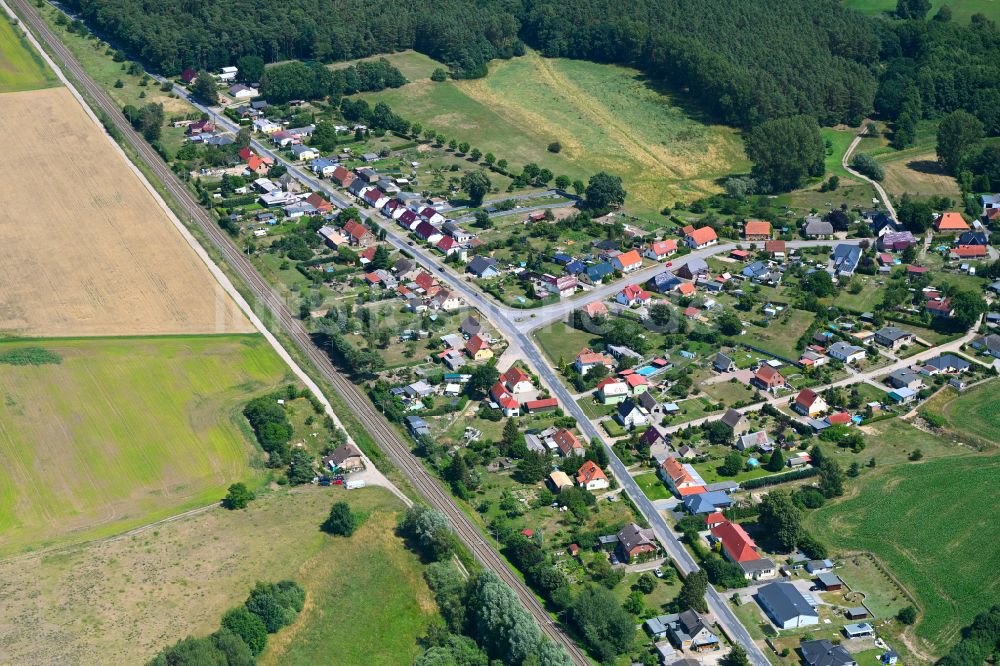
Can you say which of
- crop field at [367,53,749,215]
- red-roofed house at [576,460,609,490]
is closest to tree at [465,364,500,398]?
red-roofed house at [576,460,609,490]

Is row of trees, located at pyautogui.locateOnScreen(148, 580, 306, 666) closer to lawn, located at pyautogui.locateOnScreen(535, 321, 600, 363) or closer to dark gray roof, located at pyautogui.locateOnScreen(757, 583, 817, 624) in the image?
dark gray roof, located at pyautogui.locateOnScreen(757, 583, 817, 624)

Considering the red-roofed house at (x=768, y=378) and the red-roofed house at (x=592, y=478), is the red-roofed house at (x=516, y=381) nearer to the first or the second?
the red-roofed house at (x=592, y=478)

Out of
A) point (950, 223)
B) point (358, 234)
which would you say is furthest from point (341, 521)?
point (950, 223)

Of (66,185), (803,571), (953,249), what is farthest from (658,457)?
(66,185)

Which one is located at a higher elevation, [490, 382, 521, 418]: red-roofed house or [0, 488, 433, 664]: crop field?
[490, 382, 521, 418]: red-roofed house

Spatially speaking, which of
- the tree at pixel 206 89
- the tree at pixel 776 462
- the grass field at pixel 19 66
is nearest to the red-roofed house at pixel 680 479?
the tree at pixel 776 462

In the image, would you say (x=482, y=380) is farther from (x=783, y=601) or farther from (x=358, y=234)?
(x=358, y=234)

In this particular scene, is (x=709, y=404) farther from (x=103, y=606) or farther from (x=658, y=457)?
(x=103, y=606)
